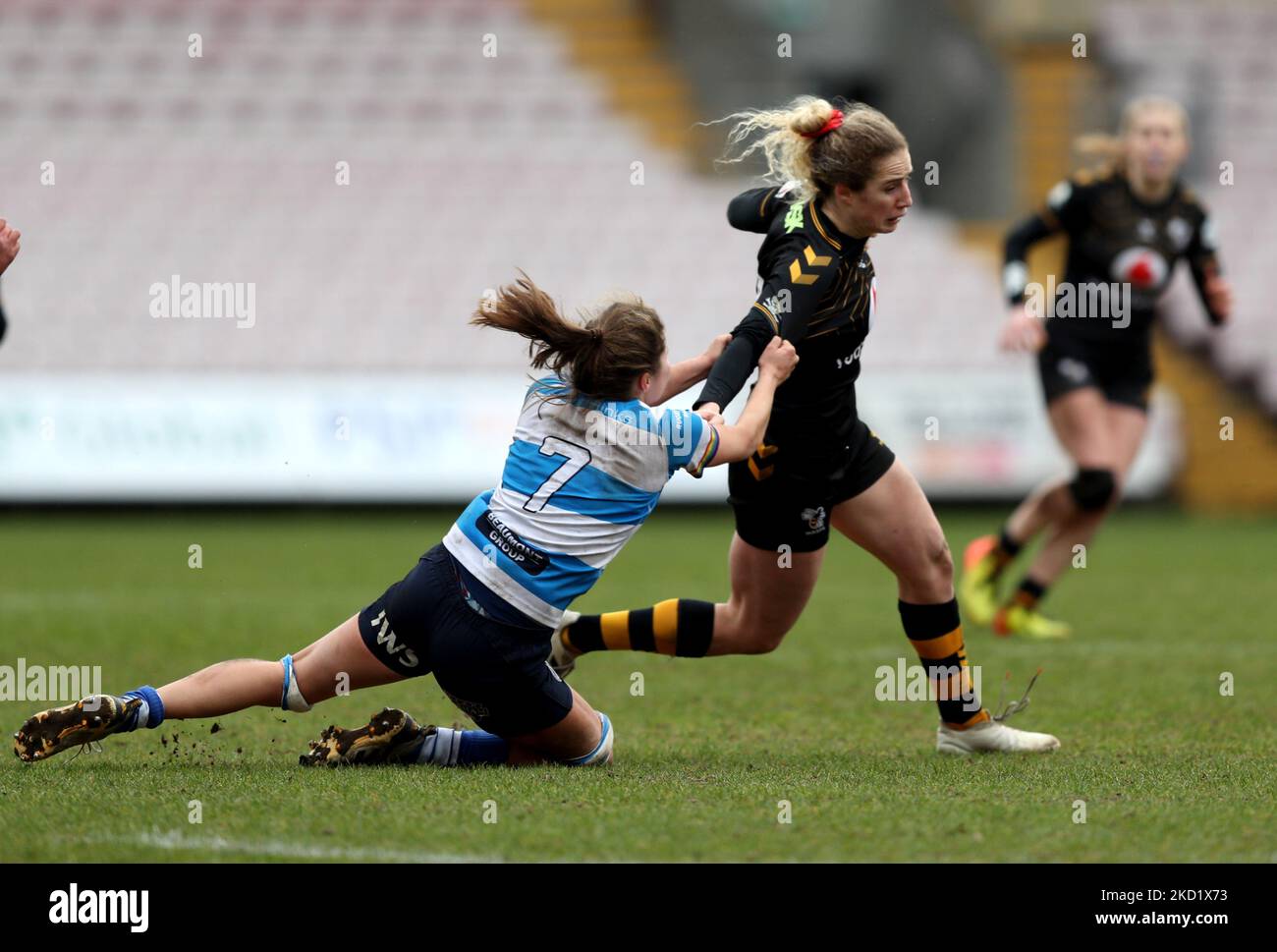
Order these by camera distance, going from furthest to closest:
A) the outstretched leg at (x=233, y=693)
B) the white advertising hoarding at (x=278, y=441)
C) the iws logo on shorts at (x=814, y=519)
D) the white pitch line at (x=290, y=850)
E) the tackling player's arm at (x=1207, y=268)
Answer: the white advertising hoarding at (x=278, y=441)
the tackling player's arm at (x=1207, y=268)
the iws logo on shorts at (x=814, y=519)
the outstretched leg at (x=233, y=693)
the white pitch line at (x=290, y=850)

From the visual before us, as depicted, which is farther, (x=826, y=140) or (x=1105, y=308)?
(x=1105, y=308)

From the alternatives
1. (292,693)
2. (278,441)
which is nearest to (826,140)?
(292,693)

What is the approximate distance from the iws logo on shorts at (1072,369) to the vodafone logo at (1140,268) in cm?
45

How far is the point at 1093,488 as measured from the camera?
7.91 meters

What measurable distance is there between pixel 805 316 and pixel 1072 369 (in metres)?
3.74

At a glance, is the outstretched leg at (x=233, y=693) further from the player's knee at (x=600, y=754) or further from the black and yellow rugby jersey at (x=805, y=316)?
the black and yellow rugby jersey at (x=805, y=316)

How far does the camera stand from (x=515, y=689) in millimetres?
4637

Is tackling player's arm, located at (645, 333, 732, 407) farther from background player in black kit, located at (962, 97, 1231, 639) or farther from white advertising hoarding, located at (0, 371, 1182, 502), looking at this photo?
white advertising hoarding, located at (0, 371, 1182, 502)

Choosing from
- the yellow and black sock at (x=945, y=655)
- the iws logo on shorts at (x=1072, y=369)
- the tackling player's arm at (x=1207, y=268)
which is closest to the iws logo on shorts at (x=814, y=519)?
the yellow and black sock at (x=945, y=655)

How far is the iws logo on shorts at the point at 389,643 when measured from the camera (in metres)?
4.65

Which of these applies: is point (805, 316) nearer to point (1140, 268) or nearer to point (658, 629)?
point (658, 629)

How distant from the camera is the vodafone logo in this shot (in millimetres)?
8047

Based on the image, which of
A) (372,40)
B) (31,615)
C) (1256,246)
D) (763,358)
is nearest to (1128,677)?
(763,358)
